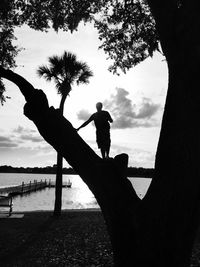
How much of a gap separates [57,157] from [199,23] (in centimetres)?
1686

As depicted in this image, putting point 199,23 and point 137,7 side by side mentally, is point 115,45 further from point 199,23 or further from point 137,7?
point 199,23

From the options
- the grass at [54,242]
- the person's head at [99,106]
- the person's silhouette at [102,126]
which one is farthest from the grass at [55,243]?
the person's head at [99,106]

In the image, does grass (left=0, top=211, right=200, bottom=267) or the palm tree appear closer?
grass (left=0, top=211, right=200, bottom=267)

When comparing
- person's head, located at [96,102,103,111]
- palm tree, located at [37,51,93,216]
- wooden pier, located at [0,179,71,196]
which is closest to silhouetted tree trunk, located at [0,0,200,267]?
person's head, located at [96,102,103,111]

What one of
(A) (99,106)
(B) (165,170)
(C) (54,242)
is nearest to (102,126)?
(A) (99,106)

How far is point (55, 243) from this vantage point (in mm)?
13055

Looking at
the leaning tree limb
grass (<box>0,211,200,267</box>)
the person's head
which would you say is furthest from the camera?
grass (<box>0,211,200,267</box>)

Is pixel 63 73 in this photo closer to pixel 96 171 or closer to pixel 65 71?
pixel 65 71

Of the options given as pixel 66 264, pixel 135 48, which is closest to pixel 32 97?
pixel 66 264

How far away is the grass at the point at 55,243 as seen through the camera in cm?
1079

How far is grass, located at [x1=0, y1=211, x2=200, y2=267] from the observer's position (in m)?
10.8

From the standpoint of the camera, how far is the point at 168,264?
17.1 feet

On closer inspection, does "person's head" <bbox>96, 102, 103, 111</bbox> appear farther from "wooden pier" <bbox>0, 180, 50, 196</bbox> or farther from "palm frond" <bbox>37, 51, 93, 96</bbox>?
"wooden pier" <bbox>0, 180, 50, 196</bbox>

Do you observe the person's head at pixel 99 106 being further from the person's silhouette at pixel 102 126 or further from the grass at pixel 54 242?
the grass at pixel 54 242
